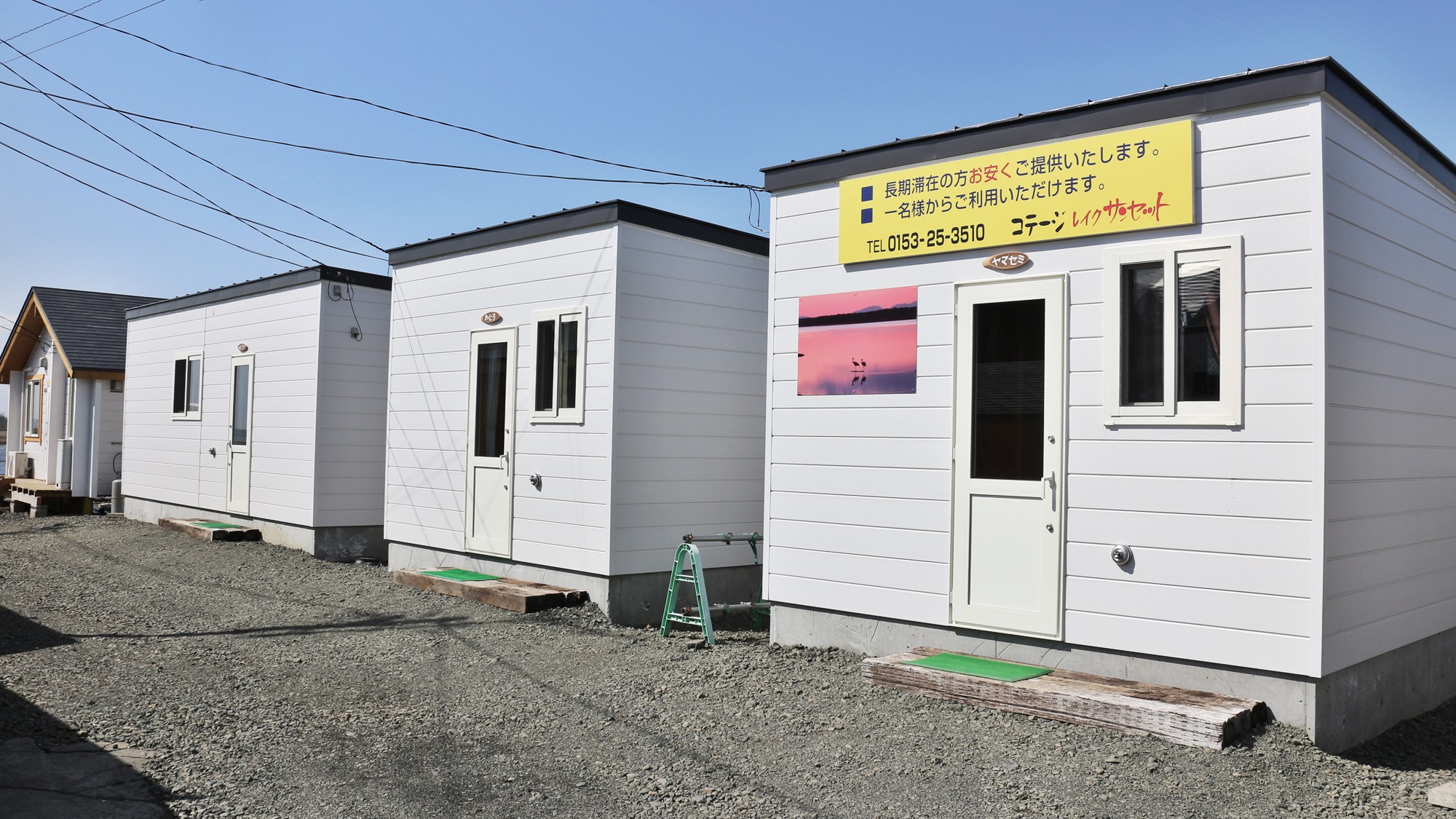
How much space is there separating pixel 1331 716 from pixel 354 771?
4682 mm

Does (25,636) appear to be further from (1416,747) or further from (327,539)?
(1416,747)

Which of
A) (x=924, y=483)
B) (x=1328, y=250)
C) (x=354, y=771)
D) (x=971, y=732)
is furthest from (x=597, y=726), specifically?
(x=1328, y=250)

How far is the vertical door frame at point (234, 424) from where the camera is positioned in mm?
13094

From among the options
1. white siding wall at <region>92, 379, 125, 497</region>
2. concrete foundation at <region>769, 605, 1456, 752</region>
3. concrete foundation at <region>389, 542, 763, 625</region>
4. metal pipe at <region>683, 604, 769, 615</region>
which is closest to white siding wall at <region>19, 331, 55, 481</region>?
white siding wall at <region>92, 379, 125, 497</region>

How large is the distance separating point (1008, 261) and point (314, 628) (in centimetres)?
586

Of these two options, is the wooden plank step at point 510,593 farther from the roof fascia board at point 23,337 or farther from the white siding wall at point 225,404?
the roof fascia board at point 23,337

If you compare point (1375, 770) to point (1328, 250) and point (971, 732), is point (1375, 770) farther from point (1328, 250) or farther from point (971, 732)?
point (1328, 250)

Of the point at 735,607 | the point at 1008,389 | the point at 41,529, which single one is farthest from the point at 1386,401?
the point at 41,529

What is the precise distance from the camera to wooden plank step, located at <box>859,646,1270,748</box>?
4.57 m

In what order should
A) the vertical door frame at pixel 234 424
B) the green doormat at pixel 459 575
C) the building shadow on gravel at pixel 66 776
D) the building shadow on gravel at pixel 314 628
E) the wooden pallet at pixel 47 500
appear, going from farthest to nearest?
1. the wooden pallet at pixel 47 500
2. the vertical door frame at pixel 234 424
3. the green doormat at pixel 459 575
4. the building shadow on gravel at pixel 314 628
5. the building shadow on gravel at pixel 66 776

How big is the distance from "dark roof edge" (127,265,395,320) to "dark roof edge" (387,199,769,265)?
1.32m

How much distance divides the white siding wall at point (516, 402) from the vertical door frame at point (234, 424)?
3578 mm

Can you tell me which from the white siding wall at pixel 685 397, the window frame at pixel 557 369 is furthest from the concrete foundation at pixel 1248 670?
the window frame at pixel 557 369

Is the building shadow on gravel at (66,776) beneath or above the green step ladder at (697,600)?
beneath
